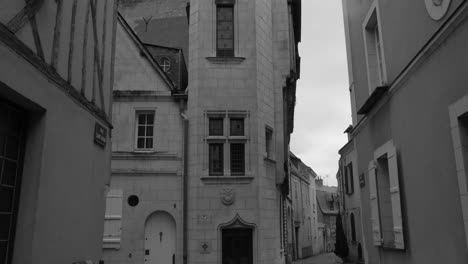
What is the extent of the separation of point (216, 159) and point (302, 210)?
2324cm

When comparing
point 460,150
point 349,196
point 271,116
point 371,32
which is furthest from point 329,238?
point 460,150

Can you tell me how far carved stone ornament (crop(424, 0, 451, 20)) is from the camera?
4.61 meters

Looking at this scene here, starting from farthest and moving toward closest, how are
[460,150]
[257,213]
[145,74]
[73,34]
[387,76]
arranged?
A: [145,74] < [257,213] < [387,76] < [73,34] < [460,150]

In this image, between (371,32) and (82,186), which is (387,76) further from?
(82,186)

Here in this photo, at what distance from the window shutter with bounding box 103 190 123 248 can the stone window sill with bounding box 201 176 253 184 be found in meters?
2.81

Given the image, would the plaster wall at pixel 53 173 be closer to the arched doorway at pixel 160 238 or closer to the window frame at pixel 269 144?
the arched doorway at pixel 160 238

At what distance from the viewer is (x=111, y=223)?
44.1ft

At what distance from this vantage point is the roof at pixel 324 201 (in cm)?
4828

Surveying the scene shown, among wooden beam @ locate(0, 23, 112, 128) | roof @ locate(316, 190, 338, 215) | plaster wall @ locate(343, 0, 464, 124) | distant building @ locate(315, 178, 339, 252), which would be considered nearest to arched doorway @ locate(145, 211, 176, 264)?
plaster wall @ locate(343, 0, 464, 124)

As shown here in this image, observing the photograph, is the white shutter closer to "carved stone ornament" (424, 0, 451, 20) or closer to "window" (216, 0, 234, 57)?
"carved stone ornament" (424, 0, 451, 20)

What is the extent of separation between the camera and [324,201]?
50.9m

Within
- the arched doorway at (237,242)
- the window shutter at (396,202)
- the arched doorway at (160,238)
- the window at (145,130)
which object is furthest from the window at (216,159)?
the window shutter at (396,202)

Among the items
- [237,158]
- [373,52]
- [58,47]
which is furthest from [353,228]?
[58,47]

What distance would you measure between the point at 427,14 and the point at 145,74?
1090 centimetres
